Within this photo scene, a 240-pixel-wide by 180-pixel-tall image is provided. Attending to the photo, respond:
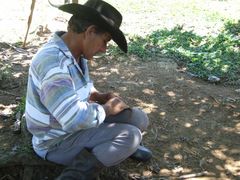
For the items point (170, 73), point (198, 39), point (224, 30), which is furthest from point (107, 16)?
point (224, 30)

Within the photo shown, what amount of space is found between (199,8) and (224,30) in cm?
230

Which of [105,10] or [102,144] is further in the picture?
[102,144]

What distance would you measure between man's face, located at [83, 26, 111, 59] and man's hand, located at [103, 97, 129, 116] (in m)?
0.47

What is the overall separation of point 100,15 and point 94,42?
211 mm

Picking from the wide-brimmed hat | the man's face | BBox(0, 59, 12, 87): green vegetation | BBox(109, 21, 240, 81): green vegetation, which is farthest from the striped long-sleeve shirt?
BBox(109, 21, 240, 81): green vegetation

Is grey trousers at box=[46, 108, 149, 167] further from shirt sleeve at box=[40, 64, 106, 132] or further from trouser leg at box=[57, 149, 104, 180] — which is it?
shirt sleeve at box=[40, 64, 106, 132]

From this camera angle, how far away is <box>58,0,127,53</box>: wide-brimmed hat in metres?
2.80

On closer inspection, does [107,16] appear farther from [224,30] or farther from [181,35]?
[224,30]

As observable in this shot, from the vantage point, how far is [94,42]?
2.92m

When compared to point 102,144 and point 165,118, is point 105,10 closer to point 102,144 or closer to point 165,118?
point 102,144

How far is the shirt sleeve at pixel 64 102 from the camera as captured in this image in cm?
278

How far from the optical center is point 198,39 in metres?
8.03

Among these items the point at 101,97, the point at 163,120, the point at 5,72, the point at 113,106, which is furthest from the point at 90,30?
the point at 5,72

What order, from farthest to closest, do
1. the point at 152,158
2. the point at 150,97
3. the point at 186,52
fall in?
the point at 186,52, the point at 150,97, the point at 152,158
